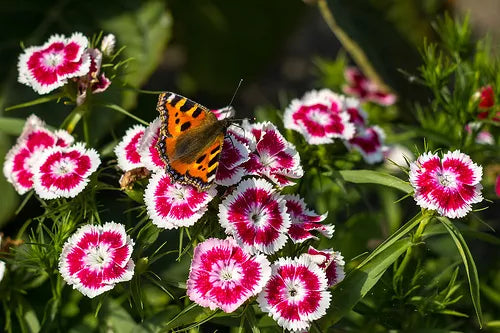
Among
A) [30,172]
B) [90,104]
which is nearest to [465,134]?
[90,104]

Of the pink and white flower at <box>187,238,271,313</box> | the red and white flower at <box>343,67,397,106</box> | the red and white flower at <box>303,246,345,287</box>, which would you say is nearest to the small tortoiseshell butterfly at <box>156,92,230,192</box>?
the pink and white flower at <box>187,238,271,313</box>

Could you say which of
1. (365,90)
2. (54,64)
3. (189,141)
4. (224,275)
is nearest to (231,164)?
(189,141)

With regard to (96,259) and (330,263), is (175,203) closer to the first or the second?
(96,259)

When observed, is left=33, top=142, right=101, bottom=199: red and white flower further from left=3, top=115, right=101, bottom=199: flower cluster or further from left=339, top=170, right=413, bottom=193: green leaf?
left=339, top=170, right=413, bottom=193: green leaf

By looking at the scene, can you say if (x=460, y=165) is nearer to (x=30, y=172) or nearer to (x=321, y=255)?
(x=321, y=255)

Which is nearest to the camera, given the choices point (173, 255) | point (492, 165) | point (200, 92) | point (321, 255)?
point (321, 255)

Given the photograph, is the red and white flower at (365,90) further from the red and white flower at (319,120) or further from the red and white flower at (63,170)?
the red and white flower at (63,170)
